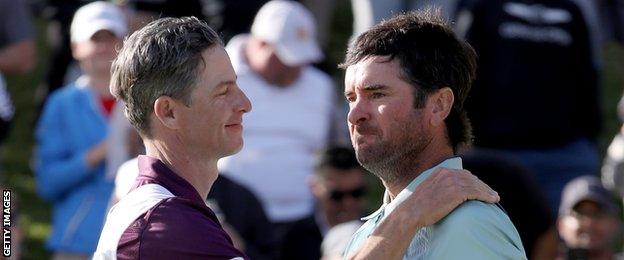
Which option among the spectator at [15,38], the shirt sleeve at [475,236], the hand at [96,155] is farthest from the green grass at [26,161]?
the shirt sleeve at [475,236]

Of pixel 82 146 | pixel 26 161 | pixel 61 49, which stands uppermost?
pixel 61 49

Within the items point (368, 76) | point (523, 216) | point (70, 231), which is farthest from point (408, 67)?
point (70, 231)

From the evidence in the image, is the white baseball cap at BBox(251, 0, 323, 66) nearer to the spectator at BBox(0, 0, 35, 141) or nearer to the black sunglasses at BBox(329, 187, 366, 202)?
the black sunglasses at BBox(329, 187, 366, 202)

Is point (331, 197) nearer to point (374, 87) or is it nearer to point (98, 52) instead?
point (98, 52)

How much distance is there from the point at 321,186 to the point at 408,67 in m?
4.23

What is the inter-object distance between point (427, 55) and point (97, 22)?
13.8ft

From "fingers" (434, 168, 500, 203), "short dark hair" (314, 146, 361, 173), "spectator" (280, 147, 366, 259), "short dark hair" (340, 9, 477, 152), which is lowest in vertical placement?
"spectator" (280, 147, 366, 259)

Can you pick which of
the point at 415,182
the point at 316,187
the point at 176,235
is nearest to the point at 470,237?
the point at 415,182

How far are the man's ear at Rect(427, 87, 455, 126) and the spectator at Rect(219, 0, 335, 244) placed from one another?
4235 mm

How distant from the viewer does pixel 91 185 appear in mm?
7656

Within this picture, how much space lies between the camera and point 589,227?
25.3 ft

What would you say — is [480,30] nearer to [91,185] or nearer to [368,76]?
[91,185]

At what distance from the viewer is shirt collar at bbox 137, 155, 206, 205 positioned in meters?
3.94

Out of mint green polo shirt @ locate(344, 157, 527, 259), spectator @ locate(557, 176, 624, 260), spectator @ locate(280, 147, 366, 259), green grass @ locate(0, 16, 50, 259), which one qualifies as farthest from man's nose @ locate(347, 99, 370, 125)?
green grass @ locate(0, 16, 50, 259)
